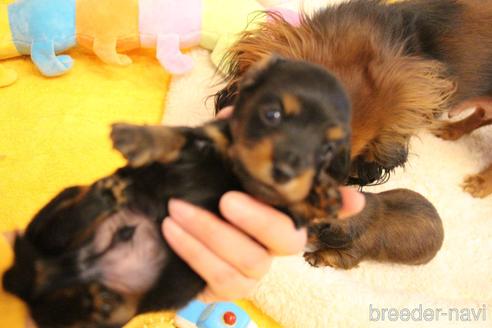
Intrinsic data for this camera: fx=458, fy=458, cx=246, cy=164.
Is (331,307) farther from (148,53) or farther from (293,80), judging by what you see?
(148,53)

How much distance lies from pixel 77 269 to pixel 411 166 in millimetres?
2120

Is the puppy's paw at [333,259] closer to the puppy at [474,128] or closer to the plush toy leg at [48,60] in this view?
the puppy at [474,128]

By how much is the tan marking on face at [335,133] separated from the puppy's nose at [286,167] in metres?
0.13

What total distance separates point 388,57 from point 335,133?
0.85 m

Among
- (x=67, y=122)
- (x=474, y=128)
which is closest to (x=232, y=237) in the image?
(x=67, y=122)

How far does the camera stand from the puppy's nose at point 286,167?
1.01 meters

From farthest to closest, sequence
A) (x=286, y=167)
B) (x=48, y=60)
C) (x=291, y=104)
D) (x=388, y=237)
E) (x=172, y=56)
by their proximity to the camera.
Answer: (x=172, y=56), (x=48, y=60), (x=388, y=237), (x=291, y=104), (x=286, y=167)

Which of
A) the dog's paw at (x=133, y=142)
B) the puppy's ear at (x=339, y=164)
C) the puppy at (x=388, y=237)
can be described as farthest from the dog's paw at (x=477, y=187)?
the dog's paw at (x=133, y=142)

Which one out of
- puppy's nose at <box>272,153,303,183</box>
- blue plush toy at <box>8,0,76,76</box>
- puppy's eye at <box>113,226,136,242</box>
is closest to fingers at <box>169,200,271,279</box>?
puppy's eye at <box>113,226,136,242</box>

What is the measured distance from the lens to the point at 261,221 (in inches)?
46.0

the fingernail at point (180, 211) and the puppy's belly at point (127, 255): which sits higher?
the fingernail at point (180, 211)

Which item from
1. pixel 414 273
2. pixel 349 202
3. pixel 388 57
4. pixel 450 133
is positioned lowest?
pixel 414 273

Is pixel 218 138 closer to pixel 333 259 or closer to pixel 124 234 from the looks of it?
pixel 124 234

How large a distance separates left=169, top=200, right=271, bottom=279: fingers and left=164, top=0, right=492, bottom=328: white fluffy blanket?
32.7 inches
